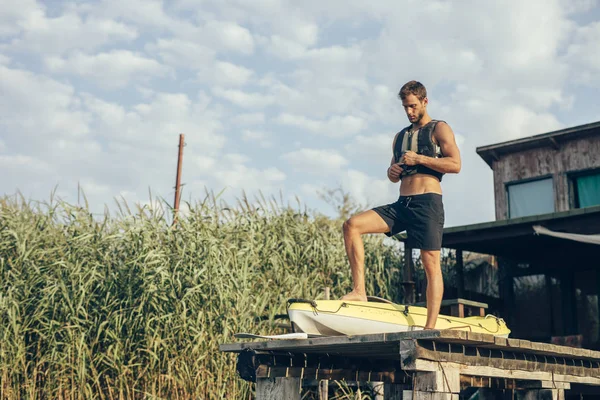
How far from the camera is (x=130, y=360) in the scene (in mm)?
8055

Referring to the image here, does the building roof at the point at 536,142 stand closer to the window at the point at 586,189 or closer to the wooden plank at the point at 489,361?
the window at the point at 586,189

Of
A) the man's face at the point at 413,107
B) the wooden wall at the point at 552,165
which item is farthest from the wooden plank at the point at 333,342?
the wooden wall at the point at 552,165

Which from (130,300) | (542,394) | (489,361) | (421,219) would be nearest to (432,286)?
(421,219)

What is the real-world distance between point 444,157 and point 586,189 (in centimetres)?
1127

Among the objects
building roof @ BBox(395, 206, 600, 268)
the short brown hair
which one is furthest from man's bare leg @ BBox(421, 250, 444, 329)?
building roof @ BBox(395, 206, 600, 268)

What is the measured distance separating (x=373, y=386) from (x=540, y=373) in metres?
2.88

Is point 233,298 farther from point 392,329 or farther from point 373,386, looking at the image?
point 392,329

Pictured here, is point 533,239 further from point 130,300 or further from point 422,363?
point 422,363

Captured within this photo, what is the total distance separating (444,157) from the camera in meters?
5.01

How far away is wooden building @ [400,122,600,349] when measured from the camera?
10.6m

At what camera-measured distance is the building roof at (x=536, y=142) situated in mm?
14844

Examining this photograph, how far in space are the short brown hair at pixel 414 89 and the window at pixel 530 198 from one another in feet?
36.6

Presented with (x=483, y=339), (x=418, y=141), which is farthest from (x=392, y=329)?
(x=418, y=141)

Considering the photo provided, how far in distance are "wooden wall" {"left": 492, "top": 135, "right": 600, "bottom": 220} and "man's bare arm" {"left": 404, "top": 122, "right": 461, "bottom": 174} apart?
10895 mm
